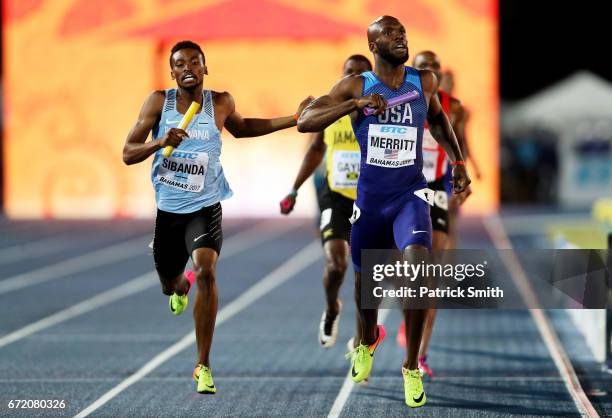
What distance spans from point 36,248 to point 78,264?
3.13 m

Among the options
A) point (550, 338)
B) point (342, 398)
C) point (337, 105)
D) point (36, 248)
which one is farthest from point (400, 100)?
point (36, 248)

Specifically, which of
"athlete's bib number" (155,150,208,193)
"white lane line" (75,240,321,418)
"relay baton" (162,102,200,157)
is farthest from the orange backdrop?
"relay baton" (162,102,200,157)

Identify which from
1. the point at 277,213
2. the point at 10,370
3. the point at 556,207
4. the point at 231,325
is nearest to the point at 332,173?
the point at 10,370

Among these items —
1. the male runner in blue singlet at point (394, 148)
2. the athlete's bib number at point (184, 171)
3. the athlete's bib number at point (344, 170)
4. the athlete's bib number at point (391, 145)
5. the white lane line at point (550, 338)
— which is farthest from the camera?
the athlete's bib number at point (344, 170)

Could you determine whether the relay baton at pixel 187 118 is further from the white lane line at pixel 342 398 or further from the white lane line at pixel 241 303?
the white lane line at pixel 342 398

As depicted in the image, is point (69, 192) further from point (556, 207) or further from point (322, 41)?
point (556, 207)

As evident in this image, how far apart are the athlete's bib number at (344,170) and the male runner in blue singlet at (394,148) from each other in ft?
5.07

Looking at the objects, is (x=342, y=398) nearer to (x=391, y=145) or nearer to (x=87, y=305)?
(x=391, y=145)

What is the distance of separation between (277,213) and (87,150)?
501 cm

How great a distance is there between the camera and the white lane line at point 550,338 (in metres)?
8.07

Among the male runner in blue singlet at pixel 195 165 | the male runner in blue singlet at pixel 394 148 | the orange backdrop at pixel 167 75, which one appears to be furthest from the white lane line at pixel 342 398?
the orange backdrop at pixel 167 75

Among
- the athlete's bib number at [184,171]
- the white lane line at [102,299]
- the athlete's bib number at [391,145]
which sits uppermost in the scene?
the athlete's bib number at [391,145]

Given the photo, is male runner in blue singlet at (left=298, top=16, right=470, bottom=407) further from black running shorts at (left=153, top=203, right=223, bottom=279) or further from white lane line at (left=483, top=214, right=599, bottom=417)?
white lane line at (left=483, top=214, right=599, bottom=417)

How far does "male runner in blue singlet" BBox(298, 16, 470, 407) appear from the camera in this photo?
7031mm
